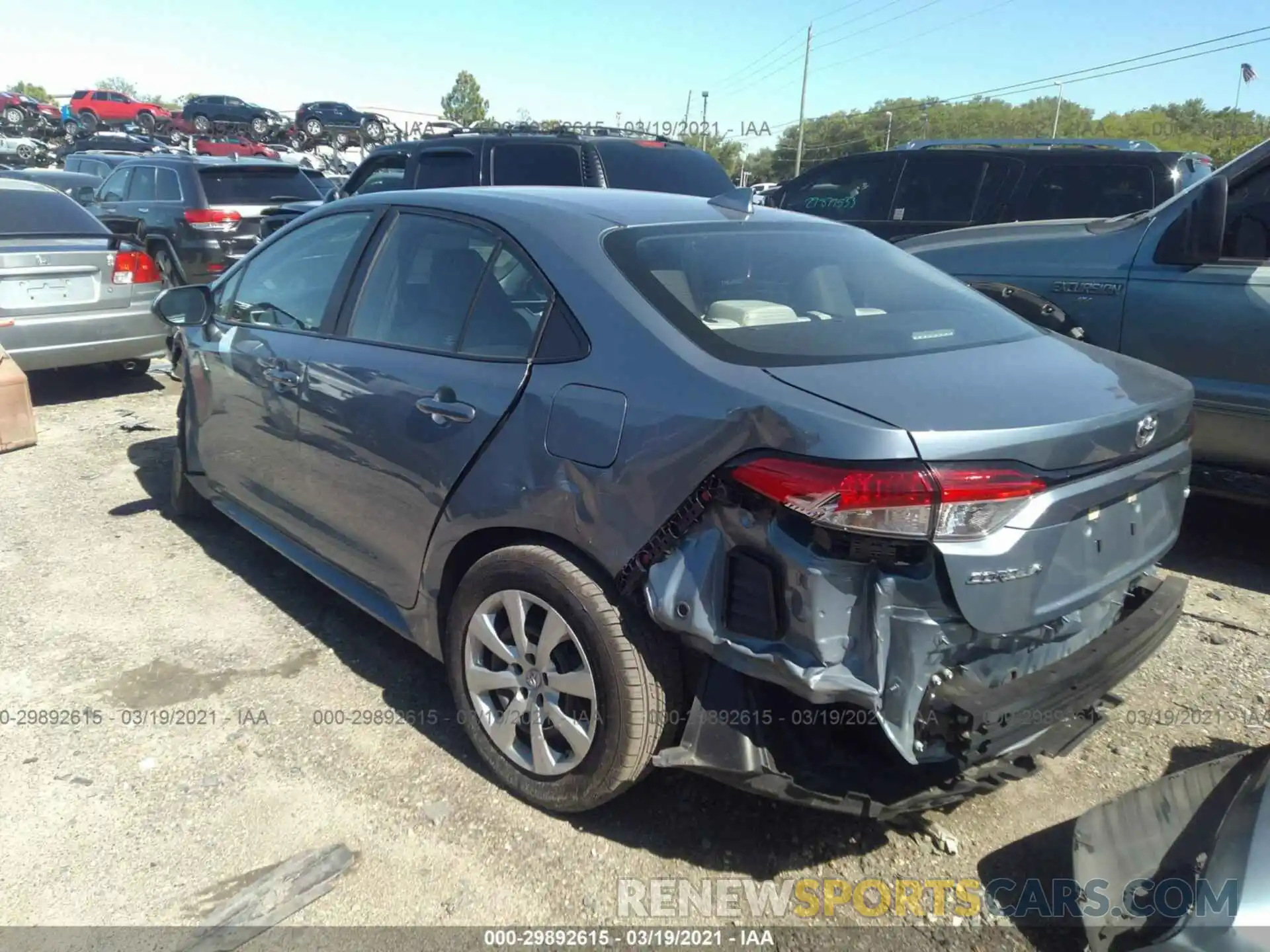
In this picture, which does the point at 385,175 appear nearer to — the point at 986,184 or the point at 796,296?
the point at 986,184

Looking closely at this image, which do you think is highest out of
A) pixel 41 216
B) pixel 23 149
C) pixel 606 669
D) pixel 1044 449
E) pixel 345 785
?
pixel 23 149

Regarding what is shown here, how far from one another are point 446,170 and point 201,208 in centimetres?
386

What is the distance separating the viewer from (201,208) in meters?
10.1

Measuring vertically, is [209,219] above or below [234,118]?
below

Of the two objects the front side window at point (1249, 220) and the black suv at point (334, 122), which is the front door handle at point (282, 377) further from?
the black suv at point (334, 122)

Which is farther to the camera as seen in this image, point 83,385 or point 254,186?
point 254,186

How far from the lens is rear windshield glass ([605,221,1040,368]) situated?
2445mm

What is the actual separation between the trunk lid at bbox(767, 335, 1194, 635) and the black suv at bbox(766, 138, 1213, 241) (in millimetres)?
5054

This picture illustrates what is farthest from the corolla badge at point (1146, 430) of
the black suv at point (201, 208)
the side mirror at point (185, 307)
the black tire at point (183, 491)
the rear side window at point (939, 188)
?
the black suv at point (201, 208)

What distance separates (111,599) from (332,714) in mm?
1452

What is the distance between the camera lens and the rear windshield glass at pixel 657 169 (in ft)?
23.9

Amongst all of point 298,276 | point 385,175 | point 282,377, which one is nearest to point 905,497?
point 282,377

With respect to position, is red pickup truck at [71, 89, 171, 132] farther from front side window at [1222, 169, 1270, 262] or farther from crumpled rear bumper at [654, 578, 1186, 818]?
crumpled rear bumper at [654, 578, 1186, 818]

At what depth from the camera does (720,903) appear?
96.2 inches
